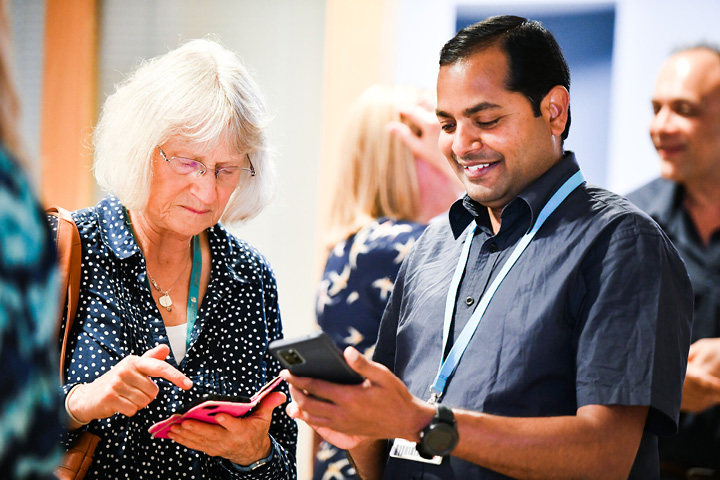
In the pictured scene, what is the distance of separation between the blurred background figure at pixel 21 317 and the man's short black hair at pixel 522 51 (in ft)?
4.03

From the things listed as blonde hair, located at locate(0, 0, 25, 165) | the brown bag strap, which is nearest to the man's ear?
the brown bag strap

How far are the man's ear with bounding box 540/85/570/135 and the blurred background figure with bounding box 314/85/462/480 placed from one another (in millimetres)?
930

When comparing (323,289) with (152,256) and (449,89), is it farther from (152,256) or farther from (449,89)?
(449,89)

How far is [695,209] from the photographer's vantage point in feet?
9.95

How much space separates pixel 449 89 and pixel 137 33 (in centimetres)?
374

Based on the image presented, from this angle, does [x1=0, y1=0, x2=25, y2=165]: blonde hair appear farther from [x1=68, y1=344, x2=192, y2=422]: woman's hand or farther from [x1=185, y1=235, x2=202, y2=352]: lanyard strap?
[x1=185, y1=235, x2=202, y2=352]: lanyard strap

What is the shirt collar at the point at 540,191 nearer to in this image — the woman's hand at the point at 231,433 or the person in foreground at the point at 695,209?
the woman's hand at the point at 231,433

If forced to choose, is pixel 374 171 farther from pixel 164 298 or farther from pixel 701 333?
pixel 701 333

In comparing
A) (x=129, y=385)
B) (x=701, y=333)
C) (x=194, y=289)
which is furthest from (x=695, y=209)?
(x=129, y=385)

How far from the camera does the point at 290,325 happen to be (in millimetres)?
4855

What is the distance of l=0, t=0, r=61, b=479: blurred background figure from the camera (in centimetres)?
76

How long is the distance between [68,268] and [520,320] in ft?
3.62

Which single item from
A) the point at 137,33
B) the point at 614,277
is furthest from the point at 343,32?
the point at 614,277

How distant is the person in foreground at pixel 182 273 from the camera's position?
190 centimetres
